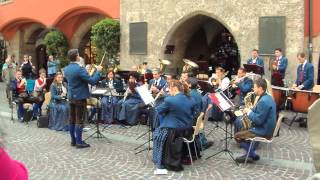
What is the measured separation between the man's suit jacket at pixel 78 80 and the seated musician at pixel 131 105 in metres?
2.71

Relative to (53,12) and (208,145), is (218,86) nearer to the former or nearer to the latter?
(208,145)

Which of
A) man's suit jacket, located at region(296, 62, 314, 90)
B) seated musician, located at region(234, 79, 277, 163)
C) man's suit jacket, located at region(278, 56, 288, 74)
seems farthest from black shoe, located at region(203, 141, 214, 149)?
man's suit jacket, located at region(278, 56, 288, 74)

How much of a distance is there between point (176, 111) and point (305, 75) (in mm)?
5577

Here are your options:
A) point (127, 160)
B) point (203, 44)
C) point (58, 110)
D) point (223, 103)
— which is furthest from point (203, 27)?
point (127, 160)

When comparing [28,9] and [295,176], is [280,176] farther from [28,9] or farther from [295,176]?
[28,9]

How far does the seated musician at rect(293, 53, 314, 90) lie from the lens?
11680 mm

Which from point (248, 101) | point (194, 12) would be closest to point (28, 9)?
point (194, 12)

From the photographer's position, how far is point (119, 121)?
12.1m

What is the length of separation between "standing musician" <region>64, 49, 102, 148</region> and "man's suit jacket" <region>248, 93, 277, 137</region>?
328 cm

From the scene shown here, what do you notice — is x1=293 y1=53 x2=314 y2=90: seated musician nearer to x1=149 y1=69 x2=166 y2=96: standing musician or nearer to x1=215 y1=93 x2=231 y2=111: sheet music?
x1=149 y1=69 x2=166 y2=96: standing musician

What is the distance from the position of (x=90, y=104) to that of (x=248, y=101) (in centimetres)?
401

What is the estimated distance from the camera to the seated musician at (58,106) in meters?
11.6

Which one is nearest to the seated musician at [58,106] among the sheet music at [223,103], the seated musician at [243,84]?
the seated musician at [243,84]

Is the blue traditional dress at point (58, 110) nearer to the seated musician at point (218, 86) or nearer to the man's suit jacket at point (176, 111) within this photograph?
the seated musician at point (218, 86)
